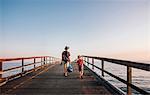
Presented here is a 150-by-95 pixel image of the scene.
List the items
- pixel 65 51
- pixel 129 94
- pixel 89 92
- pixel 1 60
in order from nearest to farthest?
pixel 129 94
pixel 89 92
pixel 1 60
pixel 65 51

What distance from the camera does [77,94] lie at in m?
11.6

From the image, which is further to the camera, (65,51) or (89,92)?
(65,51)

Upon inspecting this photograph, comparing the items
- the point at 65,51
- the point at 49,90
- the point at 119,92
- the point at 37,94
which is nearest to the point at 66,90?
the point at 49,90

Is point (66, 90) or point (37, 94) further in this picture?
point (66, 90)

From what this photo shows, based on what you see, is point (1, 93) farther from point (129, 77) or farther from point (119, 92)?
point (129, 77)

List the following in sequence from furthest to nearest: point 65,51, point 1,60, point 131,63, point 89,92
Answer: point 65,51 < point 1,60 < point 89,92 < point 131,63

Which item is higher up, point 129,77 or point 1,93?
point 129,77

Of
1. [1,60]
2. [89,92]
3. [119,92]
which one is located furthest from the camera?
[1,60]

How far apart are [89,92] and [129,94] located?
260 cm

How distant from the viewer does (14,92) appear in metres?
12.4

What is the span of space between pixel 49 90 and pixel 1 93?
6.31 feet

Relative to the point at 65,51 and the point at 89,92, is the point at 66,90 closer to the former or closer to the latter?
the point at 89,92

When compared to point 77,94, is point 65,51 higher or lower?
higher

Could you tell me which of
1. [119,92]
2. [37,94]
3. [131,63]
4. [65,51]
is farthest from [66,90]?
[65,51]
